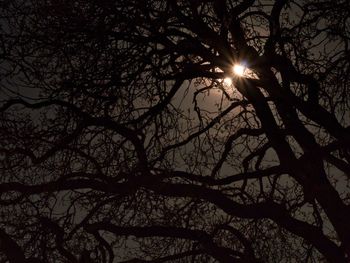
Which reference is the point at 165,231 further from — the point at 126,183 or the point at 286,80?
the point at 286,80

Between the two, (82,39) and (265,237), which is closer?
(82,39)

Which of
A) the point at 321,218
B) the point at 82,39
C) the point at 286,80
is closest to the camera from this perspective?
the point at 82,39

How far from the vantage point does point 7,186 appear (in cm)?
729

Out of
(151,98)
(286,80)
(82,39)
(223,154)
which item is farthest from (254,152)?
(82,39)

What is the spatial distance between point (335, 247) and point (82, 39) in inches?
→ 156

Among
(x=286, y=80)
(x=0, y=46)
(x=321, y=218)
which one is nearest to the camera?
(x=0, y=46)

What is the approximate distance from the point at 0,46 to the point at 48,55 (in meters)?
0.99

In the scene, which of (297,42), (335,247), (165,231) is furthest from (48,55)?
(335,247)

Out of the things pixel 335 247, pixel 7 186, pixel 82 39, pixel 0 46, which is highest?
pixel 0 46

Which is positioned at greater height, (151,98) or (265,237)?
(151,98)

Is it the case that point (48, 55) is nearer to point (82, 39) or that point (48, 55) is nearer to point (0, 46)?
point (82, 39)

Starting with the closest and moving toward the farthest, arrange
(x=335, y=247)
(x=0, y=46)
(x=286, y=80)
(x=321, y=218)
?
(x=335, y=247), (x=0, y=46), (x=286, y=80), (x=321, y=218)

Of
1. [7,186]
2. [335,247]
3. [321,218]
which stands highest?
[7,186]

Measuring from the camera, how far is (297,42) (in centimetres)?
755
